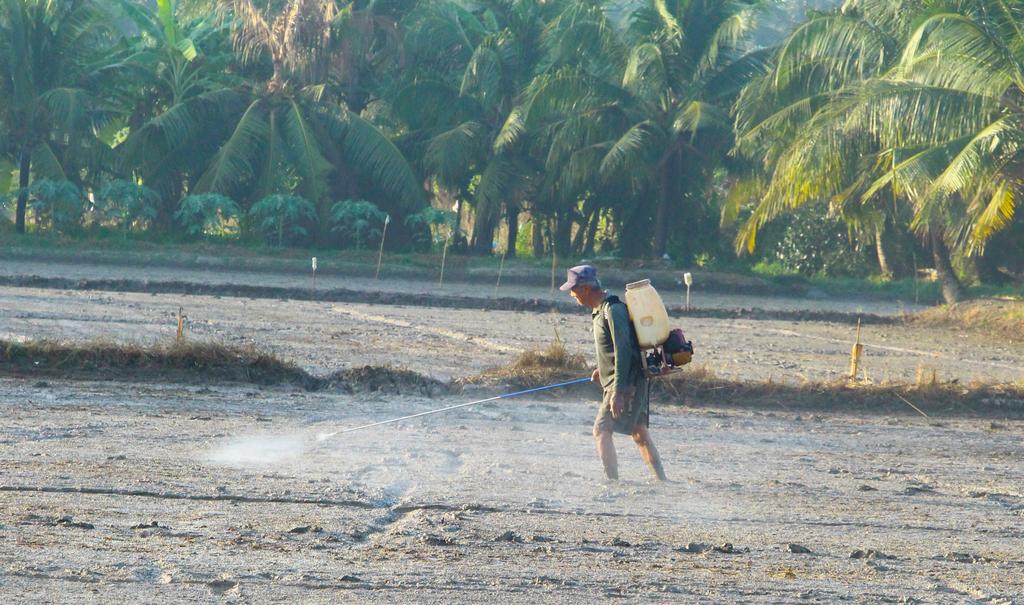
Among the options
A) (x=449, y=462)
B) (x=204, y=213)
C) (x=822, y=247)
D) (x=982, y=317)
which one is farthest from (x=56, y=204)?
(x=449, y=462)

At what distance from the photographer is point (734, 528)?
7246 millimetres

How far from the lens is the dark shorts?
8148 mm

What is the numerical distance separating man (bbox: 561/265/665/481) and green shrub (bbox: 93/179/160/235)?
24.3m

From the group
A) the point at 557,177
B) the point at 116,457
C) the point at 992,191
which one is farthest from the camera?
the point at 557,177

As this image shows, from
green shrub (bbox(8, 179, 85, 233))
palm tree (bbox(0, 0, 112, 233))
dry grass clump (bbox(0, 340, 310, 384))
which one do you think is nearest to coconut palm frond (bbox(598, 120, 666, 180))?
palm tree (bbox(0, 0, 112, 233))

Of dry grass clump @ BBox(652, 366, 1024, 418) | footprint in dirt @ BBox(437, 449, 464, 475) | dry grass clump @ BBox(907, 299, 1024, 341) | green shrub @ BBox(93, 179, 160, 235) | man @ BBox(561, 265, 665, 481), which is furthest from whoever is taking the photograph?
green shrub @ BBox(93, 179, 160, 235)

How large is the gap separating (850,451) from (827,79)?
16.6m

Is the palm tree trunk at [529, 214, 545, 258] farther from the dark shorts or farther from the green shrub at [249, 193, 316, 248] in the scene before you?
the dark shorts

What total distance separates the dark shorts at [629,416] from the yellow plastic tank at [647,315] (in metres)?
0.37

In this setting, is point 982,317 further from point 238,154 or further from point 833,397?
point 238,154

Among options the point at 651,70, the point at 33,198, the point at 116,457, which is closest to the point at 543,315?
the point at 651,70

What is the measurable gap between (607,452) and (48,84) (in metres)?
26.6

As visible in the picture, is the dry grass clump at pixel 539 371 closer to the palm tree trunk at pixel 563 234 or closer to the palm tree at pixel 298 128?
the palm tree at pixel 298 128

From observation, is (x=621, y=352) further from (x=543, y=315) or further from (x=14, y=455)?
(x=543, y=315)
